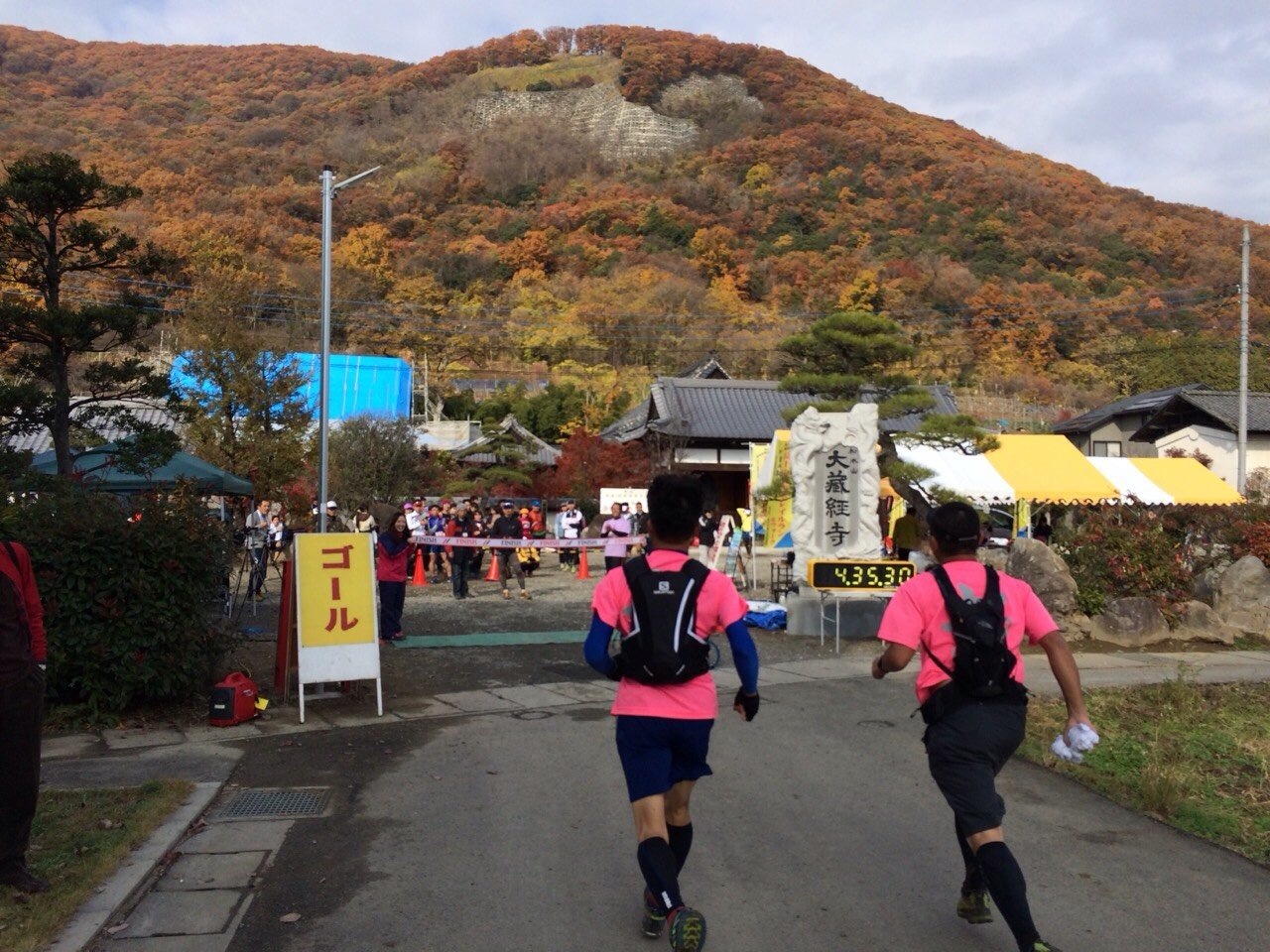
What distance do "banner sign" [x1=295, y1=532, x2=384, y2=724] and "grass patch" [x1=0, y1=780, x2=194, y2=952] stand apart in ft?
7.15

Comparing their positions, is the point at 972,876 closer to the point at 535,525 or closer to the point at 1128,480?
the point at 535,525

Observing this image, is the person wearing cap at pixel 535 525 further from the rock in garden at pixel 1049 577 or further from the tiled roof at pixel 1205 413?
the tiled roof at pixel 1205 413

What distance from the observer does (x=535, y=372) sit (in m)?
53.1

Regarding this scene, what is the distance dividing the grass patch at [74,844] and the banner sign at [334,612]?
2.18 meters

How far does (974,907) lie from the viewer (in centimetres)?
454

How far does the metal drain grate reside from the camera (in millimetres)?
6164

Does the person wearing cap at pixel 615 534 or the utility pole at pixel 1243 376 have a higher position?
Answer: the utility pole at pixel 1243 376

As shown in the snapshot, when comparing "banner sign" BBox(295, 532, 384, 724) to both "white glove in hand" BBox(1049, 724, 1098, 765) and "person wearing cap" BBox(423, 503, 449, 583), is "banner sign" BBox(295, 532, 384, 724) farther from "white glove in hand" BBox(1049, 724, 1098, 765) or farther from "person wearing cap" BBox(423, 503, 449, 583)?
"person wearing cap" BBox(423, 503, 449, 583)

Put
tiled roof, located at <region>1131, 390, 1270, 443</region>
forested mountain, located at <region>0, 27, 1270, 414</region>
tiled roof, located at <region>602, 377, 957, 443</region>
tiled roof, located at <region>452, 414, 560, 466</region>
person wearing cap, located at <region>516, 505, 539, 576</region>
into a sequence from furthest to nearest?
forested mountain, located at <region>0, 27, 1270, 414</region> < tiled roof, located at <region>602, 377, 957, 443</region> < tiled roof, located at <region>452, 414, 560, 466</region> < tiled roof, located at <region>1131, 390, 1270, 443</region> < person wearing cap, located at <region>516, 505, 539, 576</region>

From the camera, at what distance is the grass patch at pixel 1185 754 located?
6301 millimetres

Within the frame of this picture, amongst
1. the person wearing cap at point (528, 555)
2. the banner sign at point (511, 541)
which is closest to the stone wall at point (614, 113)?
the person wearing cap at point (528, 555)

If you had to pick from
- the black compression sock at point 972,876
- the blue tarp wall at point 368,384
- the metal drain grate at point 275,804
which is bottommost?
the metal drain grate at point 275,804

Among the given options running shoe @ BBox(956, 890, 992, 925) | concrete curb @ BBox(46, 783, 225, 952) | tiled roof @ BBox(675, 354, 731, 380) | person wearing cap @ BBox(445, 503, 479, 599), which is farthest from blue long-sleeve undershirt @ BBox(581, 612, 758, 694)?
tiled roof @ BBox(675, 354, 731, 380)

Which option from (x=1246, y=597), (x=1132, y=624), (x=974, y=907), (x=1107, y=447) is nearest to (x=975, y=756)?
(x=974, y=907)
